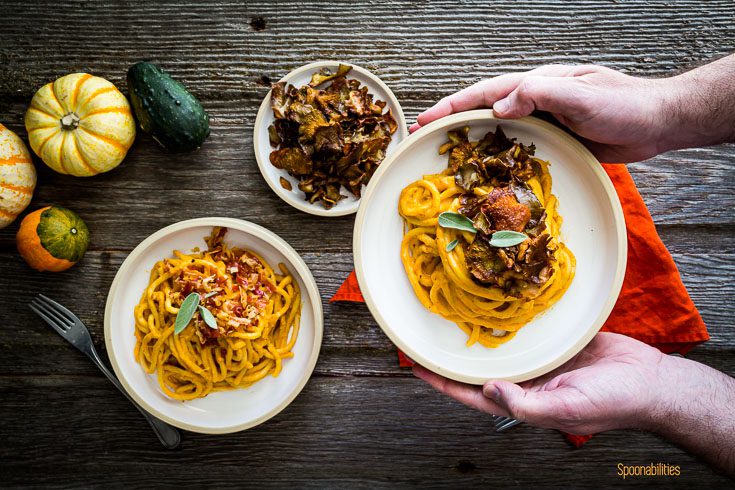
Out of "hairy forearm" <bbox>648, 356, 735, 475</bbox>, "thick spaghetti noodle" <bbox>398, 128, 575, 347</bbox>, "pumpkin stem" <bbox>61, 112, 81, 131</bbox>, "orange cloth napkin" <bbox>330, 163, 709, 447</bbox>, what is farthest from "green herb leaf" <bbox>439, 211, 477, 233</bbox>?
"pumpkin stem" <bbox>61, 112, 81, 131</bbox>

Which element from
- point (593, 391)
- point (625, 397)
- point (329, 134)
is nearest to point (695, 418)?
point (625, 397)

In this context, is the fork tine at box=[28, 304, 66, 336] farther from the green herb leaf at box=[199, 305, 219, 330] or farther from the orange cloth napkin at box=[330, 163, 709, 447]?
the orange cloth napkin at box=[330, 163, 709, 447]

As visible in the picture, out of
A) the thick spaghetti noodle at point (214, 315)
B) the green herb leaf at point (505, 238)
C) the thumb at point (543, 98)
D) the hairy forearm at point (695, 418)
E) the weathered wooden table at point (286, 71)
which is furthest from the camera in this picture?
the weathered wooden table at point (286, 71)

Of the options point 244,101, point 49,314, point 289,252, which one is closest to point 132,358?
point 49,314

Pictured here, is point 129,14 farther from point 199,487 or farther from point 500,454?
point 500,454

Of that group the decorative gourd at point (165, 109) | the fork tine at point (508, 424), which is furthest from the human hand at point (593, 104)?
the fork tine at point (508, 424)

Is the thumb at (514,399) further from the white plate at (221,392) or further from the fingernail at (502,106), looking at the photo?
the fingernail at (502,106)

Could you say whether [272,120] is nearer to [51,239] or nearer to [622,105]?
[51,239]
